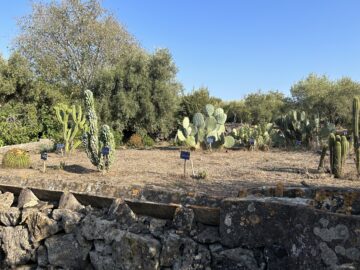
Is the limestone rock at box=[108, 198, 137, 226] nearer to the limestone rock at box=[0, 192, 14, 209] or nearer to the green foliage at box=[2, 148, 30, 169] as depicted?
the limestone rock at box=[0, 192, 14, 209]

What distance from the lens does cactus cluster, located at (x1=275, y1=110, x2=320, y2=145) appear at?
1448cm

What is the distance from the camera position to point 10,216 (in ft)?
12.1

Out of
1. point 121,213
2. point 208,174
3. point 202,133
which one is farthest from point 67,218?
point 202,133

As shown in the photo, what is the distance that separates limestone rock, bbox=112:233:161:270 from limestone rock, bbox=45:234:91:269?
0.38 m

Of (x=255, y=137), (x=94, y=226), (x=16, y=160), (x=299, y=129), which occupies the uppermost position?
(x=299, y=129)

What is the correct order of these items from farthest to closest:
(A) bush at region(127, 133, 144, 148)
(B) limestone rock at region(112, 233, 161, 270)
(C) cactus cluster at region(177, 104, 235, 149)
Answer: (A) bush at region(127, 133, 144, 148), (C) cactus cluster at region(177, 104, 235, 149), (B) limestone rock at region(112, 233, 161, 270)

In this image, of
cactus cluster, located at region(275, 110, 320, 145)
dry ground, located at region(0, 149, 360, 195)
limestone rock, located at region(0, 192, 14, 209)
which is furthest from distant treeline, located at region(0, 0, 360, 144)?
limestone rock, located at region(0, 192, 14, 209)

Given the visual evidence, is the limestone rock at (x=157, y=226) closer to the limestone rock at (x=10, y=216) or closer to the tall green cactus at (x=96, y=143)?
the limestone rock at (x=10, y=216)

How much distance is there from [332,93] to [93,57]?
1842 cm

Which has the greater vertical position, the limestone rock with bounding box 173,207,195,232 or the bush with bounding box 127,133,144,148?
the bush with bounding box 127,133,144,148

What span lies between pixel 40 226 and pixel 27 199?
0.45m

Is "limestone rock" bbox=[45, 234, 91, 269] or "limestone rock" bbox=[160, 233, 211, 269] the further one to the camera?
"limestone rock" bbox=[45, 234, 91, 269]

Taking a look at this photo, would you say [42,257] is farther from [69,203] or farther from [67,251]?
[69,203]

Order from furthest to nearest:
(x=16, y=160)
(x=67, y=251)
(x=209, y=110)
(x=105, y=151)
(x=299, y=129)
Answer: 1. (x=299, y=129)
2. (x=209, y=110)
3. (x=16, y=160)
4. (x=105, y=151)
5. (x=67, y=251)
